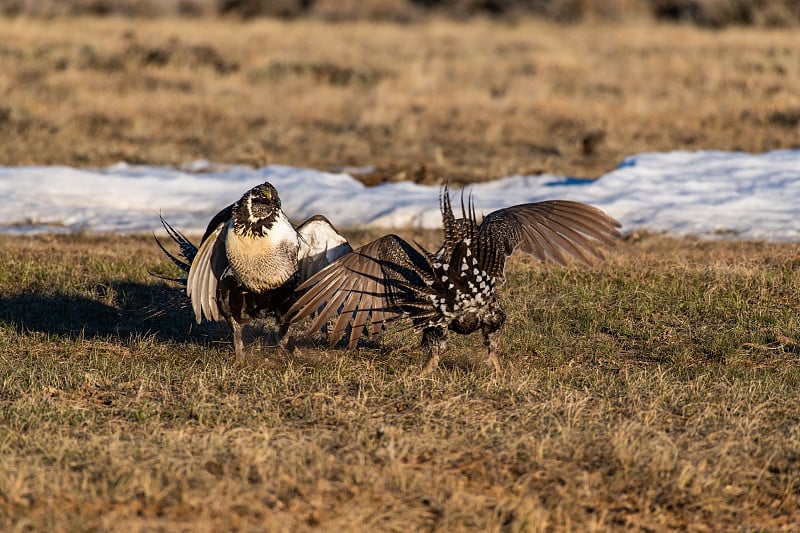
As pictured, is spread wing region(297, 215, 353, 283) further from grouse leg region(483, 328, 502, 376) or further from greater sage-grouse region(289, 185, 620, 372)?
grouse leg region(483, 328, 502, 376)

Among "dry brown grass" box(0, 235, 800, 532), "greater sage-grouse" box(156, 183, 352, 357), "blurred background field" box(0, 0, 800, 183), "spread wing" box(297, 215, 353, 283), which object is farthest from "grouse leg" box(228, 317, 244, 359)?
"blurred background field" box(0, 0, 800, 183)

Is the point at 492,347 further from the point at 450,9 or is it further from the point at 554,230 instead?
the point at 450,9

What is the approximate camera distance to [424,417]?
5.81 meters

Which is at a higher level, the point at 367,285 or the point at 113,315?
the point at 367,285

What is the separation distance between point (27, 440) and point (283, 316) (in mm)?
2103

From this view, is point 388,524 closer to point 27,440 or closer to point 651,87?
point 27,440

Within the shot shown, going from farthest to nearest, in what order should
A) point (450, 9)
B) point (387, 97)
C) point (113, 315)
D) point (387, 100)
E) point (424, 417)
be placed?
1. point (450, 9)
2. point (387, 97)
3. point (387, 100)
4. point (113, 315)
5. point (424, 417)

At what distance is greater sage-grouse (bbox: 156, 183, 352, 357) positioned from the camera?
666 cm

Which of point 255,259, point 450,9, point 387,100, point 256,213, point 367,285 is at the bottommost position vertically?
point 367,285

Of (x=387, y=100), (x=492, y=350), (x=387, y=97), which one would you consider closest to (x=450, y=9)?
(x=387, y=97)

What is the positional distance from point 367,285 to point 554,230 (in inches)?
50.5

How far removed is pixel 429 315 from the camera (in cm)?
648

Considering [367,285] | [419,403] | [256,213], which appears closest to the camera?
[419,403]

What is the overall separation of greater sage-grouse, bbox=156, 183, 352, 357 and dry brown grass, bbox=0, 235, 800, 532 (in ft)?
1.24
